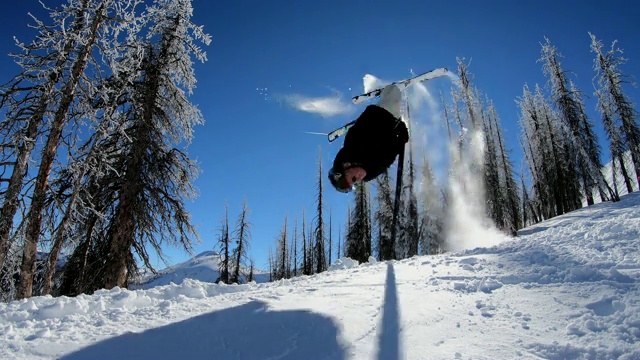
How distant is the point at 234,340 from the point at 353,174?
235cm

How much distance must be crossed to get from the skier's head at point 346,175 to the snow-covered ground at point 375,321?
4.18 feet

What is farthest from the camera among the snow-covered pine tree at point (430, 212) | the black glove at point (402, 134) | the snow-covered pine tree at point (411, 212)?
the snow-covered pine tree at point (430, 212)

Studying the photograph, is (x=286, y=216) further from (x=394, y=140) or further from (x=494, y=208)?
(x=394, y=140)

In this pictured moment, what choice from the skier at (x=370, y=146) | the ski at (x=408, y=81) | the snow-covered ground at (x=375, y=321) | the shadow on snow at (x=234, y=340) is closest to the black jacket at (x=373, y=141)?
the skier at (x=370, y=146)

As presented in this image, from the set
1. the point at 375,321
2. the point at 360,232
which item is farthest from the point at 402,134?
the point at 360,232

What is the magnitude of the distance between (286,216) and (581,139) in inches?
1722

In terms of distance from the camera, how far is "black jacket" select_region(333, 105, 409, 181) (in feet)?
14.3

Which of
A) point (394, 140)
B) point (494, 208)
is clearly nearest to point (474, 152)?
point (494, 208)

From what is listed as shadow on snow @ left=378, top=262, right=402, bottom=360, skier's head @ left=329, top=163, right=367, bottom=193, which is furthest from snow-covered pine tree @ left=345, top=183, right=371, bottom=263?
shadow on snow @ left=378, top=262, right=402, bottom=360

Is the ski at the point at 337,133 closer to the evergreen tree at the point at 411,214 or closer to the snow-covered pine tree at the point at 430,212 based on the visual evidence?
the evergreen tree at the point at 411,214

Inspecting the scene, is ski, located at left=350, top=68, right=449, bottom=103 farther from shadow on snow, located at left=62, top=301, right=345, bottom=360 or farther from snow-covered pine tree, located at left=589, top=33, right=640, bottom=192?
snow-covered pine tree, located at left=589, top=33, right=640, bottom=192

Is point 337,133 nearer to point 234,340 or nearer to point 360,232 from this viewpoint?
point 234,340

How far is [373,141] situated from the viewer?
14.4ft

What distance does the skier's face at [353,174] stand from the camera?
174 inches
